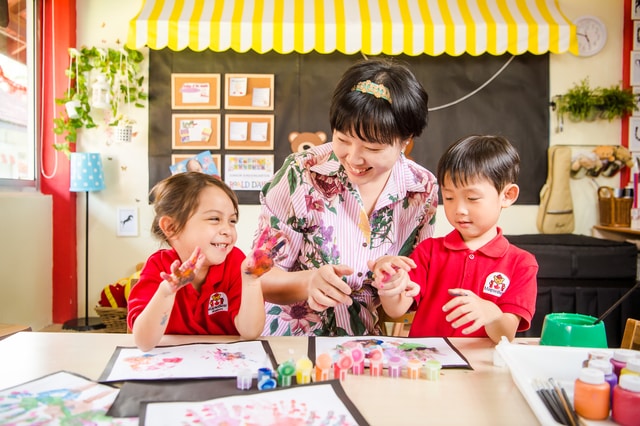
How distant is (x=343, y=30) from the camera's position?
3625 millimetres

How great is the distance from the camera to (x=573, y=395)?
2.71 ft

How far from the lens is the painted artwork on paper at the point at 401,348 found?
1.07m

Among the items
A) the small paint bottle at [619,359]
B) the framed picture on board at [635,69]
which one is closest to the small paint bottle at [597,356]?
the small paint bottle at [619,359]

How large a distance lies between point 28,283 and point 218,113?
1808 mm

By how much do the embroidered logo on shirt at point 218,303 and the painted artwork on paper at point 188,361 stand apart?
0.22m

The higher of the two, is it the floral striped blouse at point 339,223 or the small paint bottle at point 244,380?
the floral striped blouse at point 339,223

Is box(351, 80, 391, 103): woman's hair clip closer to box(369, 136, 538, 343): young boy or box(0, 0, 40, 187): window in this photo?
box(369, 136, 538, 343): young boy

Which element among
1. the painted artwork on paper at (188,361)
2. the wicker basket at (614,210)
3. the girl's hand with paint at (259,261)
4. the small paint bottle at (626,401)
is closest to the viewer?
the small paint bottle at (626,401)

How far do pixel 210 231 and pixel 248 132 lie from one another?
9.05 ft

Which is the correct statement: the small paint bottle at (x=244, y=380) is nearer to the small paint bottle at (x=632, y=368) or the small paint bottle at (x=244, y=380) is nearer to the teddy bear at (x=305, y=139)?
the small paint bottle at (x=632, y=368)

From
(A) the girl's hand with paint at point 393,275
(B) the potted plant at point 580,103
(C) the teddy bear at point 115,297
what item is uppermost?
(B) the potted plant at point 580,103

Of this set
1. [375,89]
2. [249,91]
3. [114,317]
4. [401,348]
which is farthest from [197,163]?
[401,348]

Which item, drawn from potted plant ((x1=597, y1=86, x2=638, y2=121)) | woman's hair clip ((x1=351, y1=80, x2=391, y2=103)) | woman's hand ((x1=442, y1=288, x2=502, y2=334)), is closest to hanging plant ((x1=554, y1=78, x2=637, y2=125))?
potted plant ((x1=597, y1=86, x2=638, y2=121))

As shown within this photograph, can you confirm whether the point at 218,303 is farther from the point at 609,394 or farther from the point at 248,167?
the point at 248,167
